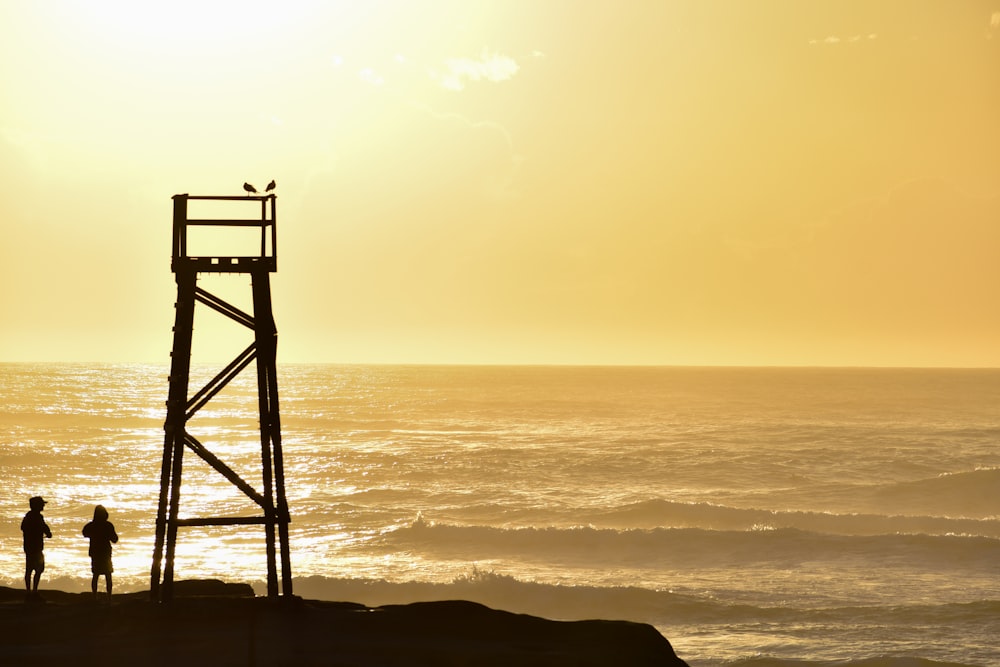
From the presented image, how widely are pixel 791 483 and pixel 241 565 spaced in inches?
1227

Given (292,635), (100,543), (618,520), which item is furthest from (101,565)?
(618,520)

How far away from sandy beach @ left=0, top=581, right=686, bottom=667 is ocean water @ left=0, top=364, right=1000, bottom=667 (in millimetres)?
7638

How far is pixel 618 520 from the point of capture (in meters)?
42.9

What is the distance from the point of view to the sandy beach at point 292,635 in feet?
47.4

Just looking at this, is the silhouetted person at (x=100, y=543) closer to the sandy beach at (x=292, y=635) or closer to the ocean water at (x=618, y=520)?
the sandy beach at (x=292, y=635)

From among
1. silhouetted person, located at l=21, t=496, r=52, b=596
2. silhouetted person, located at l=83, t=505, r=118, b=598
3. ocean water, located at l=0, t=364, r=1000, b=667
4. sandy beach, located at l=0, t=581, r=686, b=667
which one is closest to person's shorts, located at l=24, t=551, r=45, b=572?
silhouetted person, located at l=21, t=496, r=52, b=596

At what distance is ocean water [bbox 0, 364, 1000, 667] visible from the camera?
90.3 feet

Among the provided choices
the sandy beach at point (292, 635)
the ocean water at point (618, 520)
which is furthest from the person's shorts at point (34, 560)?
the ocean water at point (618, 520)

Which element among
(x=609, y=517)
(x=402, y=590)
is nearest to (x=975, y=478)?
(x=609, y=517)

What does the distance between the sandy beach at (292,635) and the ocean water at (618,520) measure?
25.1 feet

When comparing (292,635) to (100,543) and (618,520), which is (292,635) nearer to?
(100,543)

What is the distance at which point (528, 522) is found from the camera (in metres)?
42.4

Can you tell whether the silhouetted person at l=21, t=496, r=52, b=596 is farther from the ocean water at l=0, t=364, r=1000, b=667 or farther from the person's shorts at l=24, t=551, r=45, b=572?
the ocean water at l=0, t=364, r=1000, b=667

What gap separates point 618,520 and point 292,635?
28856 mm
